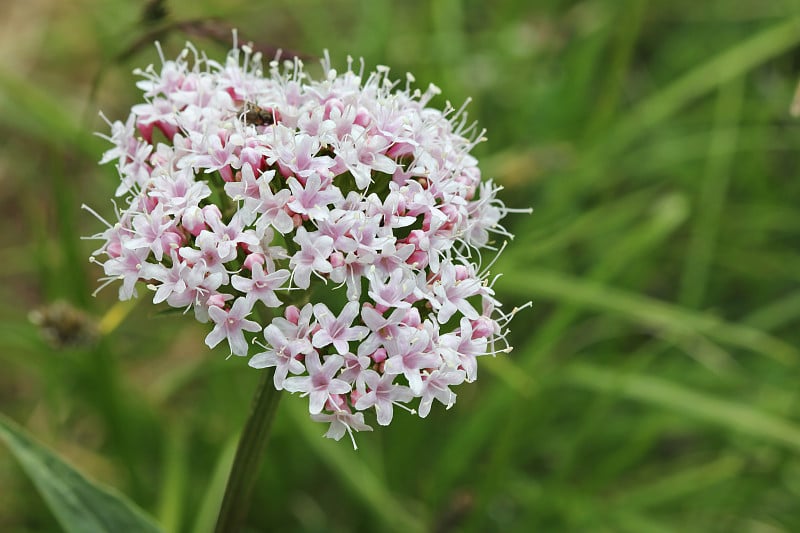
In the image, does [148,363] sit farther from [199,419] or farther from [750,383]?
[750,383]

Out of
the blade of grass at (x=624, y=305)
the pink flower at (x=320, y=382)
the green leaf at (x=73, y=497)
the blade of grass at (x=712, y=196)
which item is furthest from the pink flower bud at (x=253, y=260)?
the blade of grass at (x=712, y=196)

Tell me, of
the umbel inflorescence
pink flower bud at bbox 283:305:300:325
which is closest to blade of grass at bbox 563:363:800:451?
the umbel inflorescence

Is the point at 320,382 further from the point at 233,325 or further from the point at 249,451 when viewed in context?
the point at 249,451

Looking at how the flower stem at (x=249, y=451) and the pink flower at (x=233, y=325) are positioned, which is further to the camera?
the flower stem at (x=249, y=451)

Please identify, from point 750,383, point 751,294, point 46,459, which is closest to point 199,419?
point 46,459

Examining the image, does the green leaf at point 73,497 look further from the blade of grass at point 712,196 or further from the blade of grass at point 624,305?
the blade of grass at point 712,196

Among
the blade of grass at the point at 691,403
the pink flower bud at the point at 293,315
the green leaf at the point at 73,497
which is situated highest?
the blade of grass at the point at 691,403

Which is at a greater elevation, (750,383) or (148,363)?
(750,383)

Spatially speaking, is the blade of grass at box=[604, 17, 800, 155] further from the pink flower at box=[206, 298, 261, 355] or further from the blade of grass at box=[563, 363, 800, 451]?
the pink flower at box=[206, 298, 261, 355]
